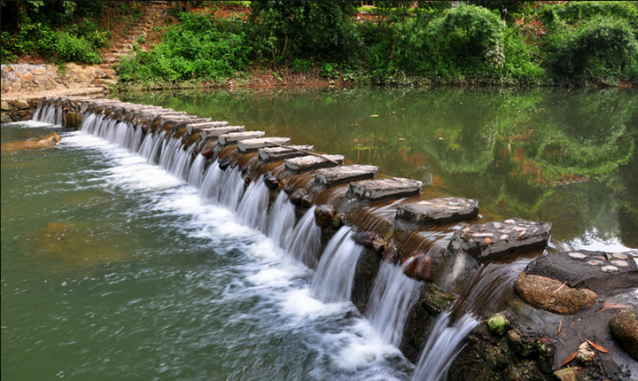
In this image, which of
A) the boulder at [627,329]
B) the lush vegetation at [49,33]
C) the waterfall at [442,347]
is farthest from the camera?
the lush vegetation at [49,33]

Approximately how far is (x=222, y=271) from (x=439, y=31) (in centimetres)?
2271

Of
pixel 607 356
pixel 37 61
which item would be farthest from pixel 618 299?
pixel 37 61

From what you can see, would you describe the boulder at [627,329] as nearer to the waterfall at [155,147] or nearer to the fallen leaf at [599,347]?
the fallen leaf at [599,347]

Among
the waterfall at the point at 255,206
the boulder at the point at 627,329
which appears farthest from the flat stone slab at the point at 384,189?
the boulder at the point at 627,329

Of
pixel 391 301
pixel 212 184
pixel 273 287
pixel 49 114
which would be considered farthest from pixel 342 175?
pixel 49 114

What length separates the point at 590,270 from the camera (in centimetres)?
224

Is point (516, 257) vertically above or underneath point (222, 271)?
above

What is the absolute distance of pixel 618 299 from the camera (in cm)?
211

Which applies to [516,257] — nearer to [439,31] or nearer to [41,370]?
[41,370]

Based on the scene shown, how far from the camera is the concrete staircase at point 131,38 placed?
64.9 feet

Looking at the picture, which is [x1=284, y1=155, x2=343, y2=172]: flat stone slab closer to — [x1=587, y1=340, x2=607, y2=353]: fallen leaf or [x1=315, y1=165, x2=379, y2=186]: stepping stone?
[x1=315, y1=165, x2=379, y2=186]: stepping stone

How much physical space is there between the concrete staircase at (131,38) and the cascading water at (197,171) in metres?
14.8

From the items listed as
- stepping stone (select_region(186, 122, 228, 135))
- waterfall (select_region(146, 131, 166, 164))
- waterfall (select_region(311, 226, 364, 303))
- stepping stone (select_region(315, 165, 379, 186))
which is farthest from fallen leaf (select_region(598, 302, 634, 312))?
waterfall (select_region(146, 131, 166, 164))

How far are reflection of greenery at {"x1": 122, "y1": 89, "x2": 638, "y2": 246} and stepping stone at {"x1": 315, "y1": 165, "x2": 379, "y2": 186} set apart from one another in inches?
50.9
